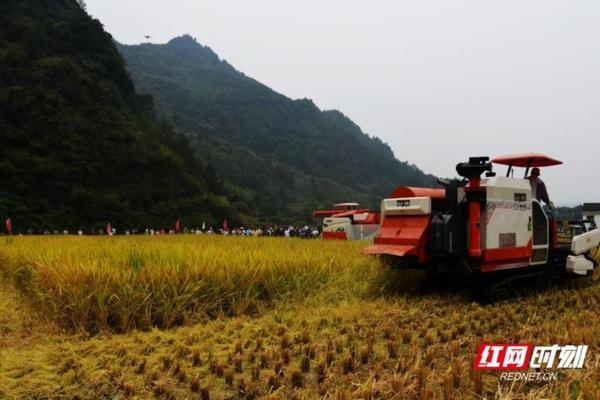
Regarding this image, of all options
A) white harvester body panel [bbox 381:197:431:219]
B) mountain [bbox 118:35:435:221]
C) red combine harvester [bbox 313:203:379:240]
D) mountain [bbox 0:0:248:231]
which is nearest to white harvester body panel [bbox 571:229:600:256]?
white harvester body panel [bbox 381:197:431:219]

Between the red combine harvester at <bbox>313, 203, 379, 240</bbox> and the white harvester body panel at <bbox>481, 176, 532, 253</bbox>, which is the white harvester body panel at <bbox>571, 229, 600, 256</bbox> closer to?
the white harvester body panel at <bbox>481, 176, 532, 253</bbox>

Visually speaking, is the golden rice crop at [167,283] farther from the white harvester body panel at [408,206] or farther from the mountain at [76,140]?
the mountain at [76,140]

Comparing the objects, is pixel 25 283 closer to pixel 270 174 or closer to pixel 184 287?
pixel 184 287

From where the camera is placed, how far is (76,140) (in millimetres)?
49031

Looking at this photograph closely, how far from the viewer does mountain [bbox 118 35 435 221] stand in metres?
114

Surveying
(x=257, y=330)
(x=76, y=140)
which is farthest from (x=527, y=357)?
(x=76, y=140)

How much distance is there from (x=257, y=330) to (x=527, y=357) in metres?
2.68

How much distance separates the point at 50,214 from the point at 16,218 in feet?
10.4

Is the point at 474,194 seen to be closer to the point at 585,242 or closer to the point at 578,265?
the point at 578,265

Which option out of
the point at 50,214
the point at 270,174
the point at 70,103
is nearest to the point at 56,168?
the point at 50,214

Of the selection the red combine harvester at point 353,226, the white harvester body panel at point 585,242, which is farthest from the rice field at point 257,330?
the red combine harvester at point 353,226

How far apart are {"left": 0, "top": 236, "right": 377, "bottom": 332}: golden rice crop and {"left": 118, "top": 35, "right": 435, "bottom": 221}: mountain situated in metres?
83.9

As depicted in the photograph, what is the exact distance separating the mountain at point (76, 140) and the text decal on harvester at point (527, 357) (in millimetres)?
42402

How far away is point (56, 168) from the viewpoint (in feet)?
148
